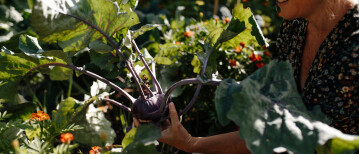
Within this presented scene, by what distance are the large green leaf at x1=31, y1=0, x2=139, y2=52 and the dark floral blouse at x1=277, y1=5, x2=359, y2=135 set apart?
0.64 m

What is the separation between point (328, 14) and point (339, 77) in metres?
0.27

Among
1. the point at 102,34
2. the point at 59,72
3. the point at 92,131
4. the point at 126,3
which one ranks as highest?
the point at 126,3

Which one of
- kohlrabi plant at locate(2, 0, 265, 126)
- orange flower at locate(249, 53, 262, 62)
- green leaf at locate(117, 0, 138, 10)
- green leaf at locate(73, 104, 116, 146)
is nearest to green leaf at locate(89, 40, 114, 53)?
kohlrabi plant at locate(2, 0, 265, 126)

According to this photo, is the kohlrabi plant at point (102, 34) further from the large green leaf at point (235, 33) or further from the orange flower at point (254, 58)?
the orange flower at point (254, 58)

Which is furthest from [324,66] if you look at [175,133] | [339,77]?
[175,133]

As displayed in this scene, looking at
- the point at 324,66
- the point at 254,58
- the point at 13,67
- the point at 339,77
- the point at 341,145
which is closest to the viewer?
the point at 341,145

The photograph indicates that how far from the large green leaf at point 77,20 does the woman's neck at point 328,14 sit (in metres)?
0.66

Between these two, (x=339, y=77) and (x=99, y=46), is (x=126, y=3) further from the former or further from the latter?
(x=339, y=77)

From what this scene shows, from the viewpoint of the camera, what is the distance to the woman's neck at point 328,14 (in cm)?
109

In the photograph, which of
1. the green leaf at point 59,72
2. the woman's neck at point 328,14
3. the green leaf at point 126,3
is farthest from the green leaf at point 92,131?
the woman's neck at point 328,14

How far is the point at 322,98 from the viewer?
984mm

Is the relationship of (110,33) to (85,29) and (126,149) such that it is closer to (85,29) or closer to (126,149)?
(85,29)

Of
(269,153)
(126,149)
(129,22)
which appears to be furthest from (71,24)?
(269,153)

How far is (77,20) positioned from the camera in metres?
1.01
